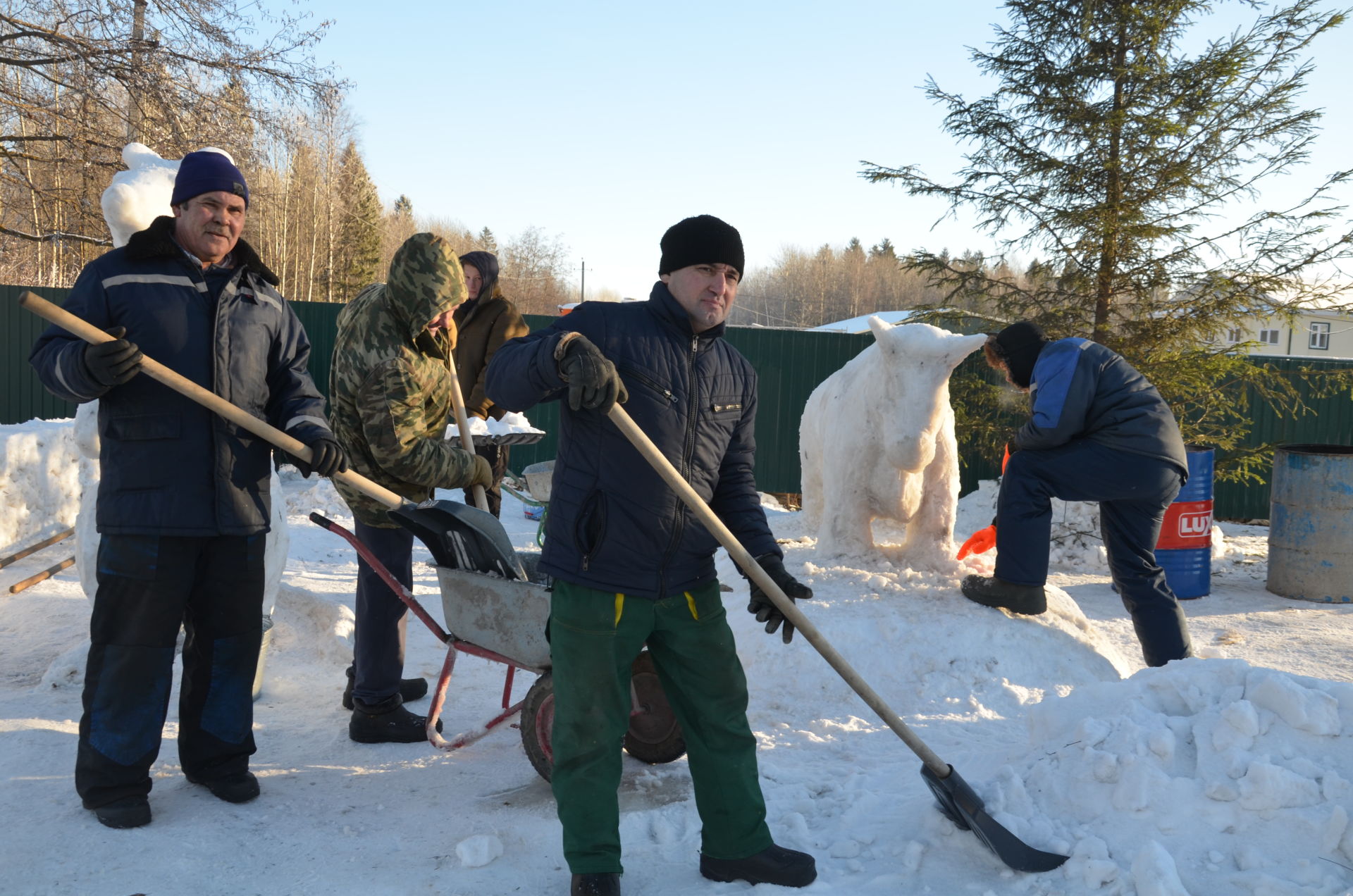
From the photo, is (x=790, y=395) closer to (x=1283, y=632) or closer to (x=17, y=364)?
(x=1283, y=632)

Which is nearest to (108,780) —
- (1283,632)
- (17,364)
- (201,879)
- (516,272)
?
(201,879)

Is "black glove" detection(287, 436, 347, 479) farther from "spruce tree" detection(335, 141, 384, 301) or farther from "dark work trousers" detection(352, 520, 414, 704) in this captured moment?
"spruce tree" detection(335, 141, 384, 301)

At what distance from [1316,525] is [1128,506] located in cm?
340

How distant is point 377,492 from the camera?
304 centimetres

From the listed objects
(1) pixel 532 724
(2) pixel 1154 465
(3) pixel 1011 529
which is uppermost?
(2) pixel 1154 465

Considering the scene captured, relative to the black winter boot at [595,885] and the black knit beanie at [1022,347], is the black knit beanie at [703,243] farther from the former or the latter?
the black knit beanie at [1022,347]

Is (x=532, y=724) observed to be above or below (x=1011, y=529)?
below

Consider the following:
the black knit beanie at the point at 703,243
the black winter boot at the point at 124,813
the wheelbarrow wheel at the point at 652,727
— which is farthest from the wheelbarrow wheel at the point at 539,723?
the black knit beanie at the point at 703,243

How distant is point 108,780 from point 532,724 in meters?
1.31

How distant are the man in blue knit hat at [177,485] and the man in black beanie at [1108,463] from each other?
3408 mm

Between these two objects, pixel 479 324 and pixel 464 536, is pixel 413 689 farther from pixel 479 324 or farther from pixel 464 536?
pixel 479 324

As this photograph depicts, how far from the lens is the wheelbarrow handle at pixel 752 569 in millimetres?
2402

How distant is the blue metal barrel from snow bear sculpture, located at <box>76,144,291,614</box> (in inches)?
231

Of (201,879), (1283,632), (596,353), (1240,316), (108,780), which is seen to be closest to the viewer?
(596,353)
